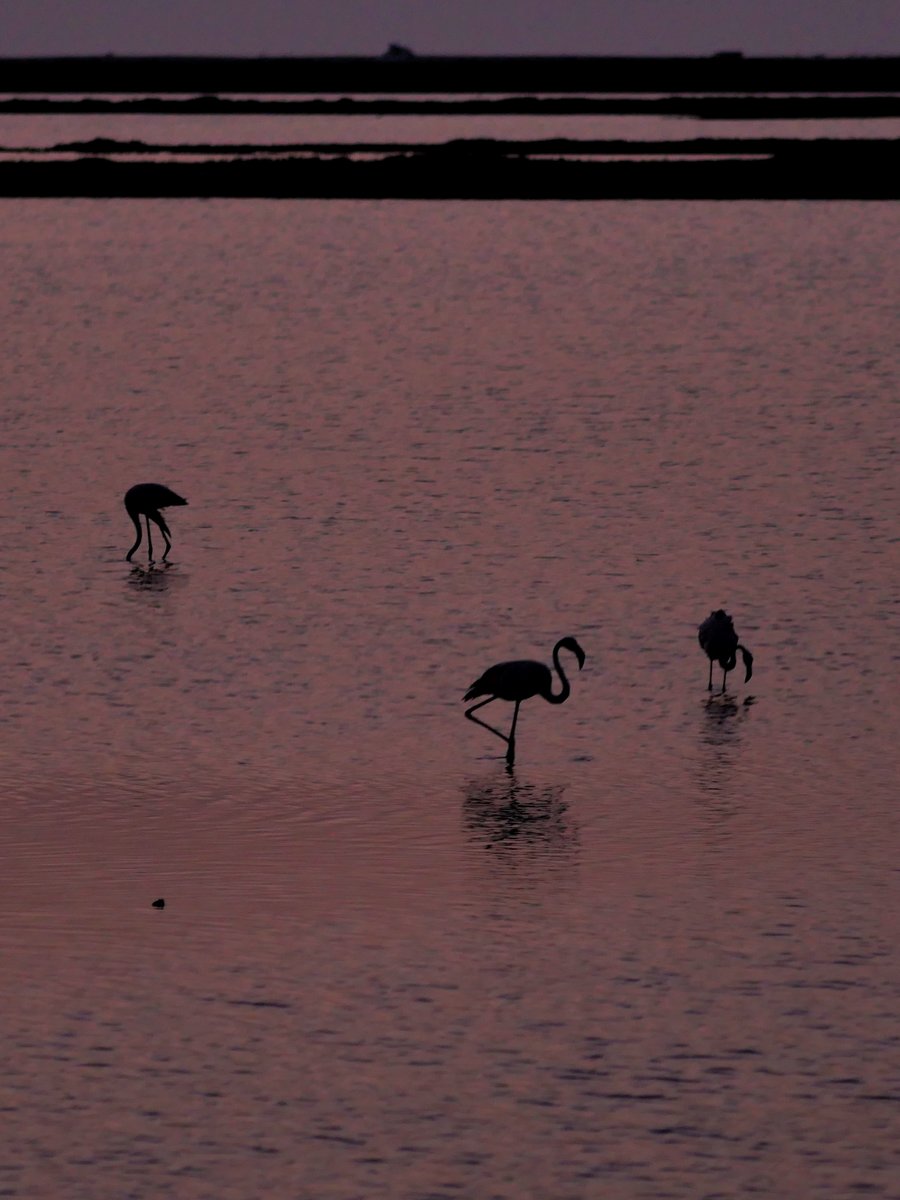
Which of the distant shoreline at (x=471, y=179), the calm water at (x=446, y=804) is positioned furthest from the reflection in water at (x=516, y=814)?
the distant shoreline at (x=471, y=179)

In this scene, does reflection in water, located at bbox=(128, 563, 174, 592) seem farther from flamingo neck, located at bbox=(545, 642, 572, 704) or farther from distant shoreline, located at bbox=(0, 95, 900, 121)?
distant shoreline, located at bbox=(0, 95, 900, 121)

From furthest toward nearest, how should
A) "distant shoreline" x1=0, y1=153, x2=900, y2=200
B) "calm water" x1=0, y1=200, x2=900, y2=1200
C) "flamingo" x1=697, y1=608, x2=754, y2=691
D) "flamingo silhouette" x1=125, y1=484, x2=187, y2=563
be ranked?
"distant shoreline" x1=0, y1=153, x2=900, y2=200 → "flamingo silhouette" x1=125, y1=484, x2=187, y2=563 → "flamingo" x1=697, y1=608, x2=754, y2=691 → "calm water" x1=0, y1=200, x2=900, y2=1200

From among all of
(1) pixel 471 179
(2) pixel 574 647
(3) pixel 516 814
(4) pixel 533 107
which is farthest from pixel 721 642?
(4) pixel 533 107

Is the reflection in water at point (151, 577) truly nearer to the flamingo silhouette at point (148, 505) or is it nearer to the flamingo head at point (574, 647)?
the flamingo silhouette at point (148, 505)

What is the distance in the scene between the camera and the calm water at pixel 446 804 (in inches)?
430

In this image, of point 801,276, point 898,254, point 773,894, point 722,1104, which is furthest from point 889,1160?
point 898,254

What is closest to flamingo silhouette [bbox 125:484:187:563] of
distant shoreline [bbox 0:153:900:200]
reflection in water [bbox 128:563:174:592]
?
reflection in water [bbox 128:563:174:592]

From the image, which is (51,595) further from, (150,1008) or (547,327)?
(547,327)

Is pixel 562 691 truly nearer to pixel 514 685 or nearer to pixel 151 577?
pixel 514 685

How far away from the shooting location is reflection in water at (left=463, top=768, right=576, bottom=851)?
1488cm

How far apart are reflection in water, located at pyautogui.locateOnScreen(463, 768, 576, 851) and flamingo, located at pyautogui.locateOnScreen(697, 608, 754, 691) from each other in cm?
245

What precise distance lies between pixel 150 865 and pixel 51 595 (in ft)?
26.0

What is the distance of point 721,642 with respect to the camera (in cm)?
1820

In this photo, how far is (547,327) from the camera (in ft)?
156
